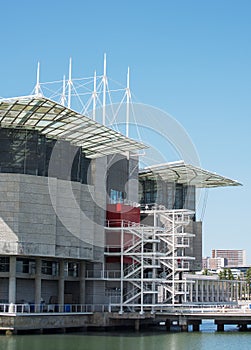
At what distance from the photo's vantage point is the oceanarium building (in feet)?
205

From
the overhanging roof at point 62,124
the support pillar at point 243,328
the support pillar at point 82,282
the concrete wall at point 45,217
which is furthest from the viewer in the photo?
the support pillar at point 243,328

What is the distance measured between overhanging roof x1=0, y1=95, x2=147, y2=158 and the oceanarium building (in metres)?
0.10

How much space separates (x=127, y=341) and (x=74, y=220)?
14.3m

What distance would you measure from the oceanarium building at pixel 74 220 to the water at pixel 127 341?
547 cm

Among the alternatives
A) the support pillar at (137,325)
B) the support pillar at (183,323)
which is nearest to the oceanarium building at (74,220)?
the support pillar at (137,325)

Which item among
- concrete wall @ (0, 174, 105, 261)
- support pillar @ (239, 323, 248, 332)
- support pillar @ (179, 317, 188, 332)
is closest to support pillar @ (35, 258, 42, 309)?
concrete wall @ (0, 174, 105, 261)

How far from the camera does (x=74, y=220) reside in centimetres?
6594

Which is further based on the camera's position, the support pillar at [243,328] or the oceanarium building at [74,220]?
the support pillar at [243,328]

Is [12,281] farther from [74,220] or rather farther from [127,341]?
[127,341]

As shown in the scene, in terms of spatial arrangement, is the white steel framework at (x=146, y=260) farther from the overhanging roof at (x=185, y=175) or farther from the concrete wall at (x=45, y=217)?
the overhanging roof at (x=185, y=175)

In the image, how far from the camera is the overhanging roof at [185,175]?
90938 mm

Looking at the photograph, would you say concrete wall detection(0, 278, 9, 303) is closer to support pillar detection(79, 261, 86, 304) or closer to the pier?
the pier

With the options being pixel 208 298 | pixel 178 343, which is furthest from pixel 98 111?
pixel 208 298

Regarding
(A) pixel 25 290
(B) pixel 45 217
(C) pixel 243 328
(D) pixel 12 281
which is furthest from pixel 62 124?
(C) pixel 243 328
